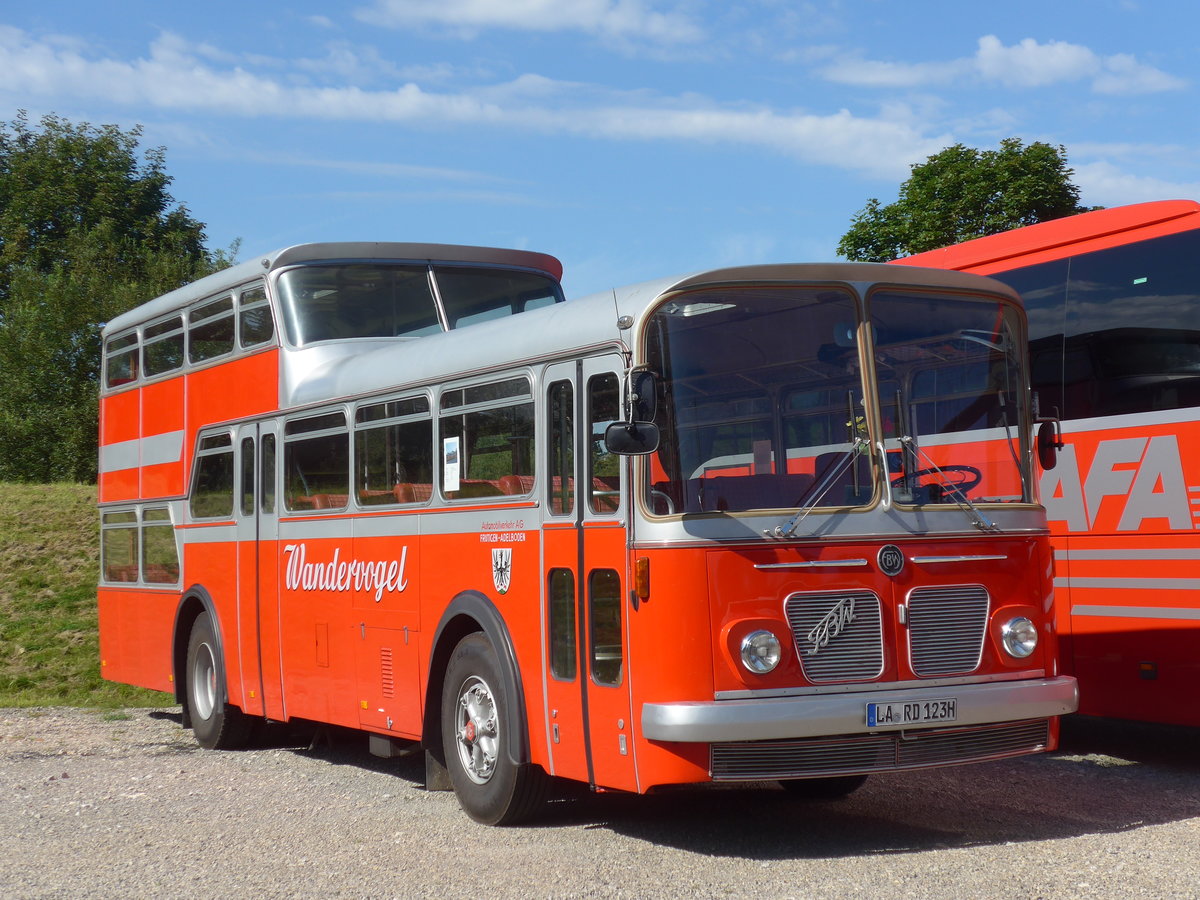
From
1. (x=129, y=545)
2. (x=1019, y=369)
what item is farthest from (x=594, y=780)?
(x=129, y=545)

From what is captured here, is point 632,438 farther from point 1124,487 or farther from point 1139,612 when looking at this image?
point 1139,612

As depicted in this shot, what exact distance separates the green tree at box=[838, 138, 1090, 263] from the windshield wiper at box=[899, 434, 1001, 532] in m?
34.4

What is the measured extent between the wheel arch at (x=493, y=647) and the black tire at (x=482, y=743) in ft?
0.18

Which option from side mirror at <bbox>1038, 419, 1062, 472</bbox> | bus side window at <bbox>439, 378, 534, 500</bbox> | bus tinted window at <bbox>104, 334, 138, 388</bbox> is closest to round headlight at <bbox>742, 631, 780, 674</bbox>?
bus side window at <bbox>439, 378, 534, 500</bbox>

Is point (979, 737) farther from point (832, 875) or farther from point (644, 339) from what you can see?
point (644, 339)

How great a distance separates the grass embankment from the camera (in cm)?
1880

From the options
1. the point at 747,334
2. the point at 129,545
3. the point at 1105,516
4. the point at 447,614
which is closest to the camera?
the point at 747,334

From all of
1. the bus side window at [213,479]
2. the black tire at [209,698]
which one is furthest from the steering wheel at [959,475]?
the black tire at [209,698]

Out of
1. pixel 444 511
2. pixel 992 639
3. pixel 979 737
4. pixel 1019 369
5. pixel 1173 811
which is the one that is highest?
pixel 1019 369

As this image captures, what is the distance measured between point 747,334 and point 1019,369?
183cm

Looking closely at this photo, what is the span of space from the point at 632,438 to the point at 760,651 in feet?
3.99

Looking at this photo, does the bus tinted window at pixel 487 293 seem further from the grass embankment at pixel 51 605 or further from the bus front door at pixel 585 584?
the grass embankment at pixel 51 605

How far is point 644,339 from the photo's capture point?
7535 millimetres

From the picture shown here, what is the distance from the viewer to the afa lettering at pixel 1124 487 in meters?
10.3
